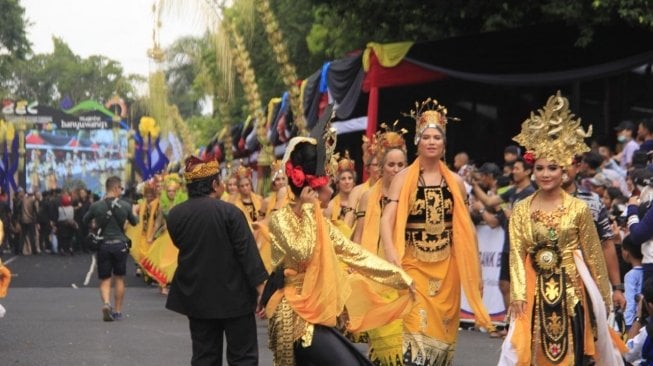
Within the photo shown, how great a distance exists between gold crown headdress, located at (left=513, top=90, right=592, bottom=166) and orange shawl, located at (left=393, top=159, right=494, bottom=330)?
73 cm

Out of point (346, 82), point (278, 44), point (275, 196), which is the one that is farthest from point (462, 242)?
point (346, 82)

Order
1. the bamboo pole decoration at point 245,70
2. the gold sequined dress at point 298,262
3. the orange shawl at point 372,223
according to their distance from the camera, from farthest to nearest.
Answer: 1. the bamboo pole decoration at point 245,70
2. the orange shawl at point 372,223
3. the gold sequined dress at point 298,262

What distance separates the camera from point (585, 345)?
8.98 meters

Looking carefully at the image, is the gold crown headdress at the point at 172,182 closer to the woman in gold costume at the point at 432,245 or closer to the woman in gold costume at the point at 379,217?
the woman in gold costume at the point at 379,217

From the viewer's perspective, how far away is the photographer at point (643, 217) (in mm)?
10375

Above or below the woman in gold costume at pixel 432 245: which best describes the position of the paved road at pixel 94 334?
below

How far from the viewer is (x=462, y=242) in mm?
9625

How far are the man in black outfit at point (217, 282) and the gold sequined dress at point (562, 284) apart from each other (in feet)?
5.72

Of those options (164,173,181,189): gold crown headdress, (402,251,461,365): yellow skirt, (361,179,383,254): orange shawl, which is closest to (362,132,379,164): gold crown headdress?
(361,179,383,254): orange shawl

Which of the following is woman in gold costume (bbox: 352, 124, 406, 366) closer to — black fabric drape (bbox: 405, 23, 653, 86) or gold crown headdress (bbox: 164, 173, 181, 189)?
black fabric drape (bbox: 405, 23, 653, 86)

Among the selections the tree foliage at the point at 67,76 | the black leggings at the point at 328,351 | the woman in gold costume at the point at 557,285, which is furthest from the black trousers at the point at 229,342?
the tree foliage at the point at 67,76

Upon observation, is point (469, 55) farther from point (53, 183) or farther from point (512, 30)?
point (53, 183)

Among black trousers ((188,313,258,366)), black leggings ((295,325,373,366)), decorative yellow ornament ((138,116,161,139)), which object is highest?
decorative yellow ornament ((138,116,161,139))

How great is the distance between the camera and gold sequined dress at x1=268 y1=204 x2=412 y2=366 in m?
8.02
